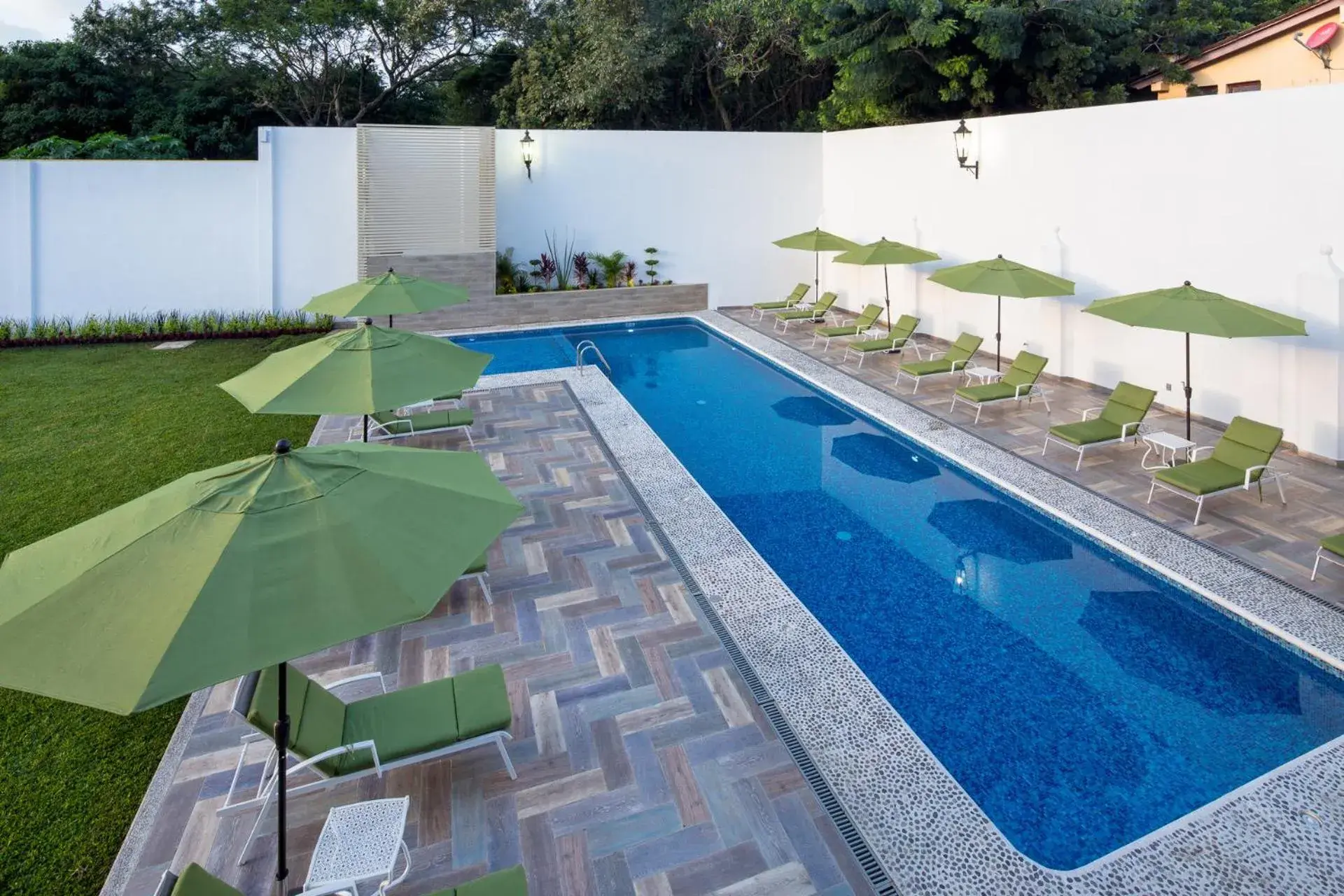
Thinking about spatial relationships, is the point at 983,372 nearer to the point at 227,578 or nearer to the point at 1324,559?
the point at 1324,559

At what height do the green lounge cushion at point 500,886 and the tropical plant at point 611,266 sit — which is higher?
the tropical plant at point 611,266

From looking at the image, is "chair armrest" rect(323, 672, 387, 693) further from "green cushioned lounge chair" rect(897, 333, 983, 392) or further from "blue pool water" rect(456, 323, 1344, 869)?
"green cushioned lounge chair" rect(897, 333, 983, 392)

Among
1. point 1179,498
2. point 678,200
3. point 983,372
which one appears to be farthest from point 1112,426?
point 678,200

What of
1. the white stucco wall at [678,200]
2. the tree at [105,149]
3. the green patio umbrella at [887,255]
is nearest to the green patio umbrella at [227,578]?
the green patio umbrella at [887,255]

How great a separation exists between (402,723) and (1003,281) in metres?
8.42

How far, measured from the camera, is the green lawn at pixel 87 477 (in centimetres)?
387

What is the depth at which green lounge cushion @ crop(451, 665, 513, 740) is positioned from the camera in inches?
161

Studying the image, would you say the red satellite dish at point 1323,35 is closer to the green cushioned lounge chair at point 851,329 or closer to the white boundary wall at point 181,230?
the green cushioned lounge chair at point 851,329

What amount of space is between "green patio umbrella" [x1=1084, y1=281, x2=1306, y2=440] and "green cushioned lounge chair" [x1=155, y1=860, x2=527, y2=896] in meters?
6.98

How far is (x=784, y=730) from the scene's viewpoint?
4.57 m

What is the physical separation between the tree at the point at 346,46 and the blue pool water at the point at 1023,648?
20023 millimetres

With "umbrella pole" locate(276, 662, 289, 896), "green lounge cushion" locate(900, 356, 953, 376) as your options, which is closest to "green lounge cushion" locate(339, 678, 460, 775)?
"umbrella pole" locate(276, 662, 289, 896)

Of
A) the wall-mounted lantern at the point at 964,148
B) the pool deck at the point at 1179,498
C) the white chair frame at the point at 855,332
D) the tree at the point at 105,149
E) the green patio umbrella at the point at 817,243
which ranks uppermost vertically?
the tree at the point at 105,149

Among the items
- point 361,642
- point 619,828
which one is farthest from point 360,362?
point 619,828
